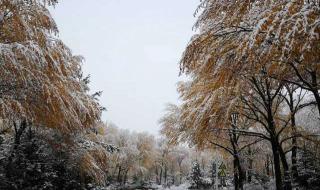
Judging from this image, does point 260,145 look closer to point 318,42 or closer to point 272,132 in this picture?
point 272,132

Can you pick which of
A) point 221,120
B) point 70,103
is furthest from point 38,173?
point 221,120

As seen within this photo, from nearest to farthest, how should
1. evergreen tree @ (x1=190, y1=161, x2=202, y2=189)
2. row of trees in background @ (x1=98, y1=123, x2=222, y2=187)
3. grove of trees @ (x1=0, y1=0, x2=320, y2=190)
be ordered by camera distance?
grove of trees @ (x1=0, y1=0, x2=320, y2=190), evergreen tree @ (x1=190, y1=161, x2=202, y2=189), row of trees in background @ (x1=98, y1=123, x2=222, y2=187)

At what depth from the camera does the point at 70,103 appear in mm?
6738

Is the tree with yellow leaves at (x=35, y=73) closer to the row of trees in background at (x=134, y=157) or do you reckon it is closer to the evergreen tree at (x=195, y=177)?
the row of trees in background at (x=134, y=157)

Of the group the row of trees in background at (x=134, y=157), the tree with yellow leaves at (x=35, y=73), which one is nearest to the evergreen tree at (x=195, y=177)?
the row of trees in background at (x=134, y=157)

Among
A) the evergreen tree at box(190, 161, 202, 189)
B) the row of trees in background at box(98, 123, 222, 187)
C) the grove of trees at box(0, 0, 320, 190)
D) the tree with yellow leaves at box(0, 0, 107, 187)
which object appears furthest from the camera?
the row of trees in background at box(98, 123, 222, 187)

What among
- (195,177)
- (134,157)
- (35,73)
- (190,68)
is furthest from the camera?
(134,157)

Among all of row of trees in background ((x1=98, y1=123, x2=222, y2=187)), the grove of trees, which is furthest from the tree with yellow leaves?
row of trees in background ((x1=98, y1=123, x2=222, y2=187))

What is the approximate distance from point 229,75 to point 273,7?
56.6 inches

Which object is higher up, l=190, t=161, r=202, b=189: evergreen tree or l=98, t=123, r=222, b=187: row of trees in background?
l=98, t=123, r=222, b=187: row of trees in background

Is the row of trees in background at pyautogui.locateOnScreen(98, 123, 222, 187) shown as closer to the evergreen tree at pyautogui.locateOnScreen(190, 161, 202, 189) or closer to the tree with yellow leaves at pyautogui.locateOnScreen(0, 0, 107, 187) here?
the evergreen tree at pyautogui.locateOnScreen(190, 161, 202, 189)

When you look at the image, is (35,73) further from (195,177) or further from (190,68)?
(195,177)

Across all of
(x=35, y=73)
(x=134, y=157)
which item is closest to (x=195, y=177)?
(x=134, y=157)

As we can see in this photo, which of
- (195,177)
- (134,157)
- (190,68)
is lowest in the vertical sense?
(190,68)
